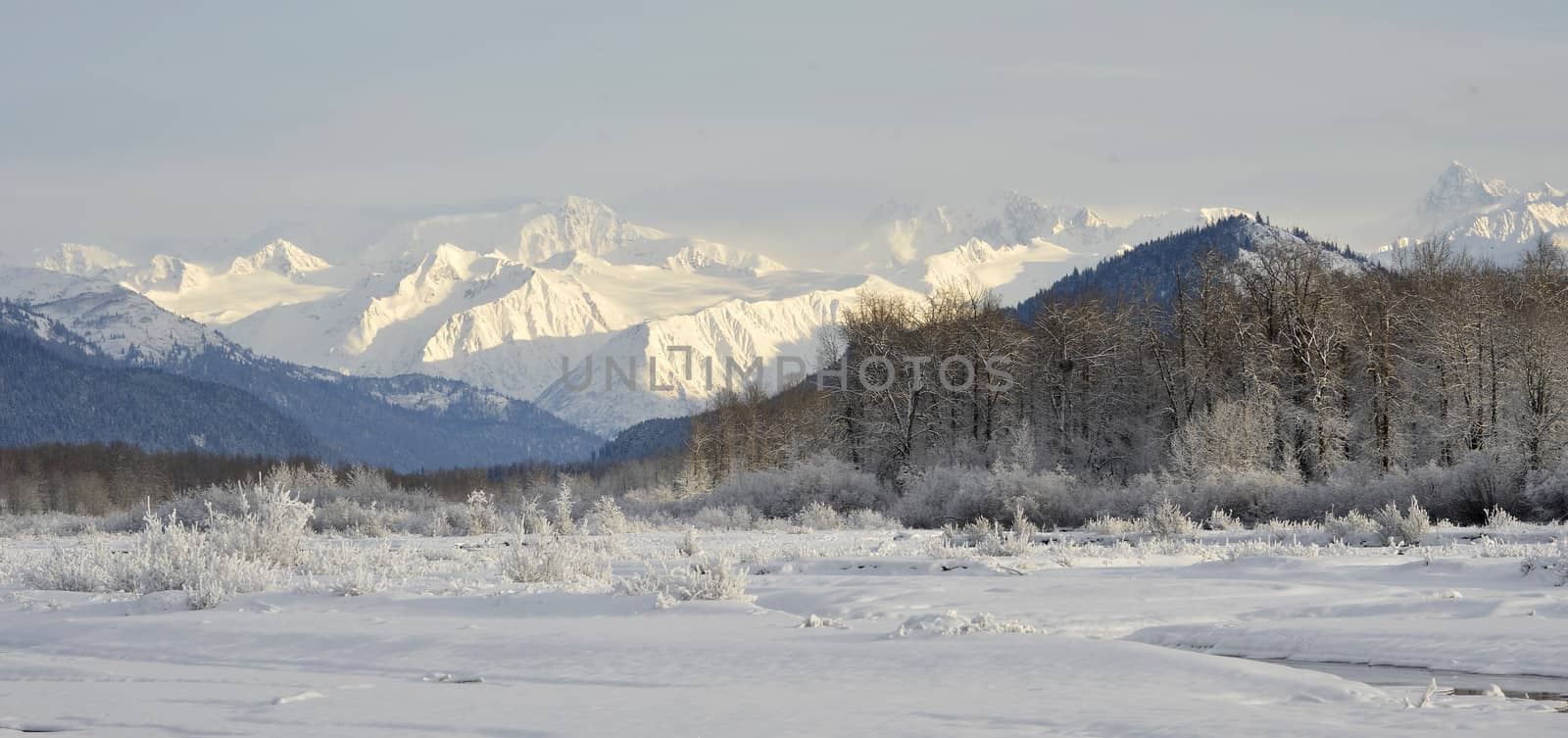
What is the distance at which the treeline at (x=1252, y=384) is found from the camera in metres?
39.1

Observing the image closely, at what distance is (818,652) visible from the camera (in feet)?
34.5

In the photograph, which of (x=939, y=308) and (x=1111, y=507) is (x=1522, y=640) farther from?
(x=939, y=308)

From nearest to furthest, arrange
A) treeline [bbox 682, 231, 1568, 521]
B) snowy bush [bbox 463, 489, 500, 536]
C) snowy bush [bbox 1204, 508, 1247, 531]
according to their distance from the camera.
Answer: snowy bush [bbox 1204, 508, 1247, 531] → snowy bush [bbox 463, 489, 500, 536] → treeline [bbox 682, 231, 1568, 521]

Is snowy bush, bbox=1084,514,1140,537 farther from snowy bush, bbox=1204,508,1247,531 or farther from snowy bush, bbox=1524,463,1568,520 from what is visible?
snowy bush, bbox=1524,463,1568,520

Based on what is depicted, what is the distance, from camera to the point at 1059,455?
5378 centimetres

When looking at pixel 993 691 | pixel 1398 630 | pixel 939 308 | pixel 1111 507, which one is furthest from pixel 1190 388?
pixel 993 691

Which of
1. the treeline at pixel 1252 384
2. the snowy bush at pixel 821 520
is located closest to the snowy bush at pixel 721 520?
the snowy bush at pixel 821 520

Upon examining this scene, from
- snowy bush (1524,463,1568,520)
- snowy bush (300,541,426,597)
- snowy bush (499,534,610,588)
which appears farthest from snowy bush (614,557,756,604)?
snowy bush (1524,463,1568,520)

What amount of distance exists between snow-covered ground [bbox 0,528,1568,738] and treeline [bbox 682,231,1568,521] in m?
19.7

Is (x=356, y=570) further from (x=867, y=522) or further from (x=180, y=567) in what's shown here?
(x=867, y=522)

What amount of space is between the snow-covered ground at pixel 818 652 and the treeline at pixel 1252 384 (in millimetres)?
19664

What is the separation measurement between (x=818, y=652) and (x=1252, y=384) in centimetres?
4111

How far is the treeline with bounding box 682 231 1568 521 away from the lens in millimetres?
39125

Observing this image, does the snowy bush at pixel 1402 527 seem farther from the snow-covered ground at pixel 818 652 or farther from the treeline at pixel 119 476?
the treeline at pixel 119 476
